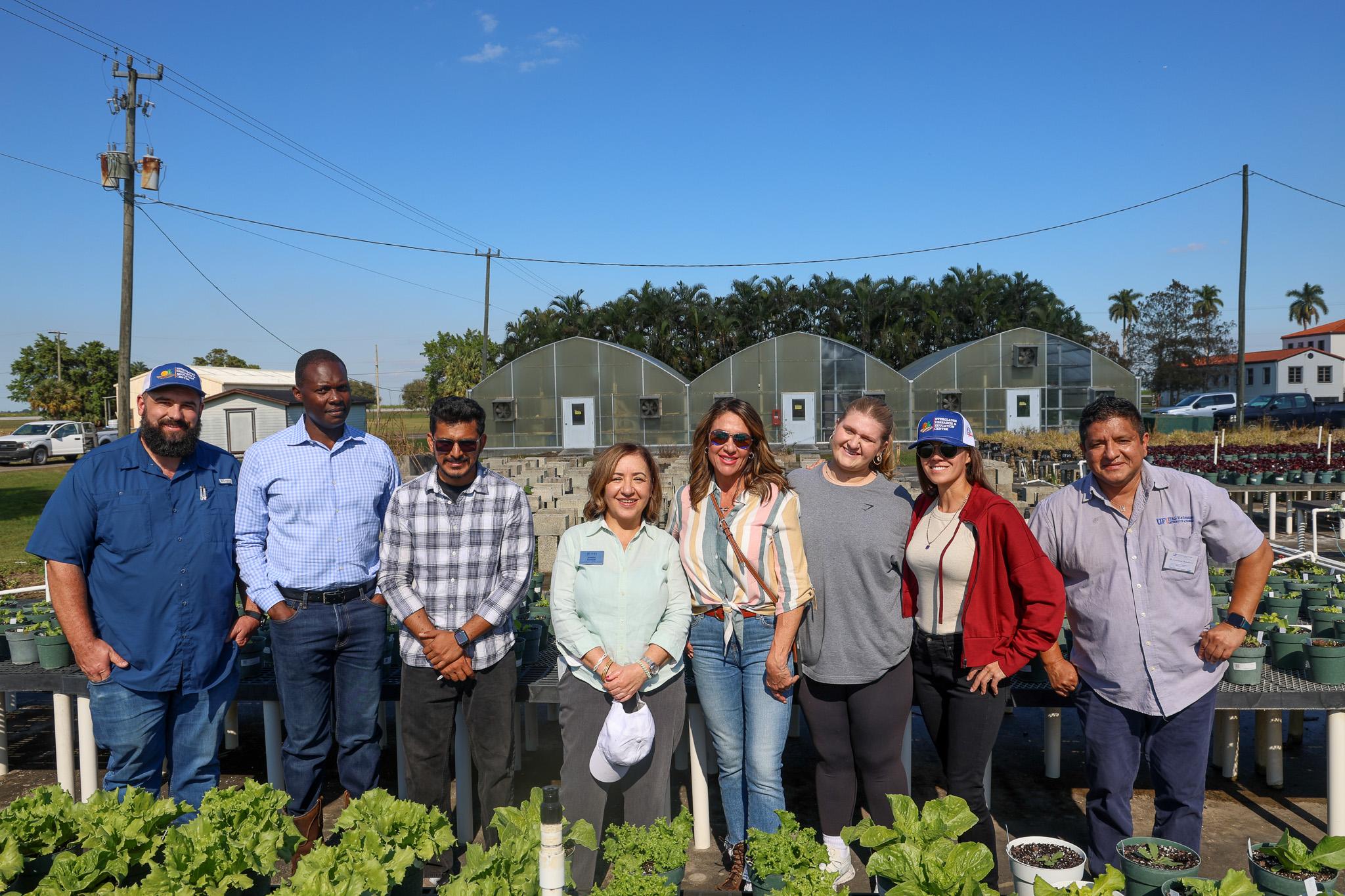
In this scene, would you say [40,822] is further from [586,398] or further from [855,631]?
[586,398]

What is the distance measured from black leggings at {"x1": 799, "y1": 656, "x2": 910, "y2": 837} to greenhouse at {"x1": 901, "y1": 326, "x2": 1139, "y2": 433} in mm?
24480

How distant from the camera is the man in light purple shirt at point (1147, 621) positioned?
2.66 m

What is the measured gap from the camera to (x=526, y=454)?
26172 mm

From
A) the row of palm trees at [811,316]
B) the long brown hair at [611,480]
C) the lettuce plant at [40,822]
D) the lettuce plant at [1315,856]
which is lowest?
the lettuce plant at [40,822]

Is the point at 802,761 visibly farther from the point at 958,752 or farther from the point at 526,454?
the point at 526,454

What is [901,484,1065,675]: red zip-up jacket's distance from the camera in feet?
8.55

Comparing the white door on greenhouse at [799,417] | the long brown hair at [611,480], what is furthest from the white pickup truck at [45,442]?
the long brown hair at [611,480]

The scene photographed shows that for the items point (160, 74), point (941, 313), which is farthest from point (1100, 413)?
point (941, 313)

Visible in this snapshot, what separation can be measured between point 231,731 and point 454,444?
9.92 ft

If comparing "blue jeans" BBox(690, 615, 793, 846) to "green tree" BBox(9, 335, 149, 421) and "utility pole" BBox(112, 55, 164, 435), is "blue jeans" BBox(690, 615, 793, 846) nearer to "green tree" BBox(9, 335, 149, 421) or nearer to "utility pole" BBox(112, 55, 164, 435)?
"utility pole" BBox(112, 55, 164, 435)

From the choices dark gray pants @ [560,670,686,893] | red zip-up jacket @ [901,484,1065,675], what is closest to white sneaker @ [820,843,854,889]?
dark gray pants @ [560,670,686,893]

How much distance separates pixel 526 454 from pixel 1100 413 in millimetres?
24196

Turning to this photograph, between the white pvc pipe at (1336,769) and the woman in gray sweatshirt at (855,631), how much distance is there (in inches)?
75.5

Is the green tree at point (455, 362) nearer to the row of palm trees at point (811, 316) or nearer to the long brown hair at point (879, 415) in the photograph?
the row of palm trees at point (811, 316)
